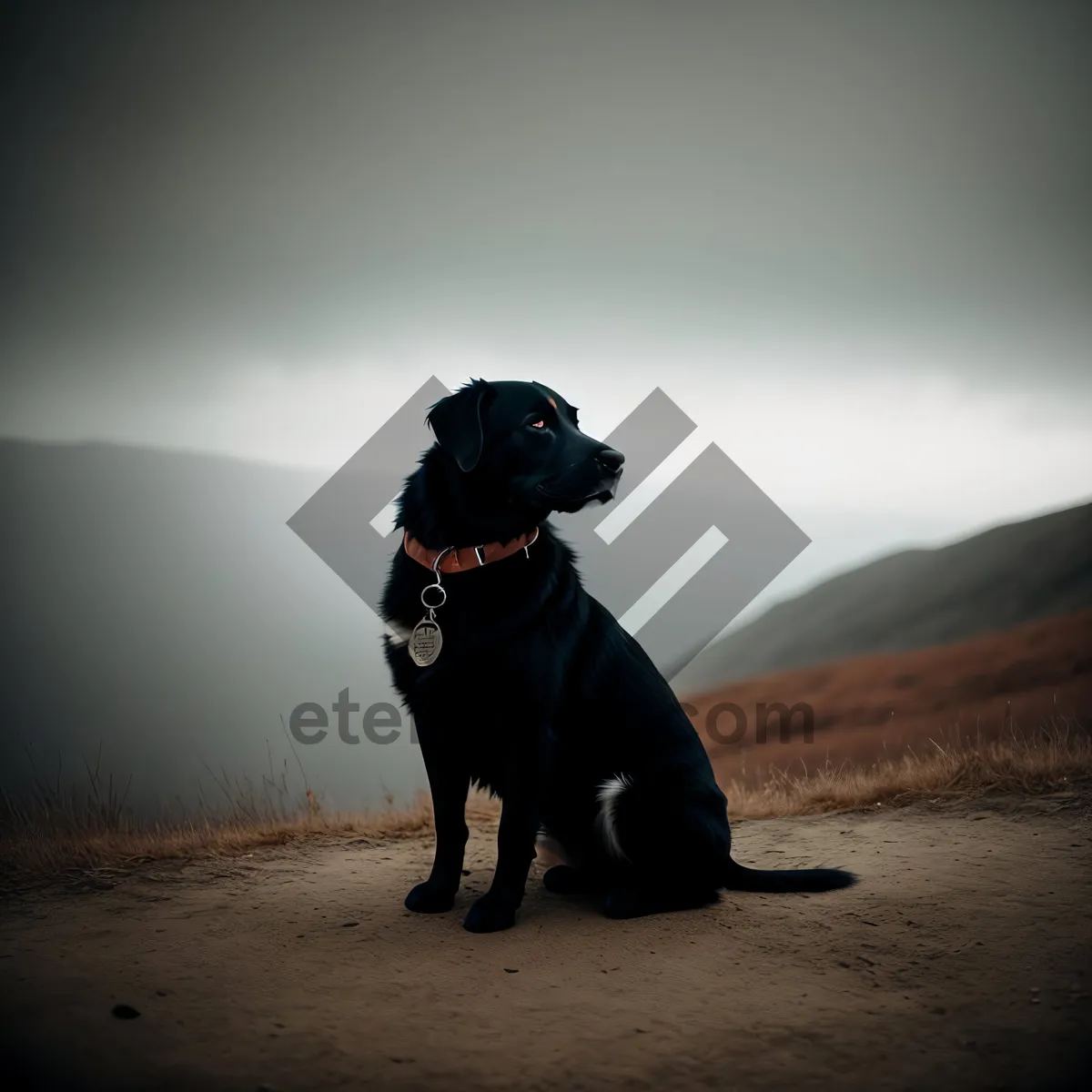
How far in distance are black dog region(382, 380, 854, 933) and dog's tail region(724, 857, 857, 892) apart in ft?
0.40

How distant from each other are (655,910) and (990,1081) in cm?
132

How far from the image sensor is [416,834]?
5.01 metres

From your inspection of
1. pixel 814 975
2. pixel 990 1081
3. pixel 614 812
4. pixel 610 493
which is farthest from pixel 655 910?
pixel 610 493

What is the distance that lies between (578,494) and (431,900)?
165 cm

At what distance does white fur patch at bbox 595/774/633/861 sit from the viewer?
10.7ft

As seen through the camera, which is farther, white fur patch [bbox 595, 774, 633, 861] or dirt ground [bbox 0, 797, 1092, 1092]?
white fur patch [bbox 595, 774, 633, 861]

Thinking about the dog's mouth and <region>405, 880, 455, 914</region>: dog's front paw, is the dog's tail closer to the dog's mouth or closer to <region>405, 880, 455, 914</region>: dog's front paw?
<region>405, 880, 455, 914</region>: dog's front paw

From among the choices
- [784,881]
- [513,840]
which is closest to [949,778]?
[784,881]

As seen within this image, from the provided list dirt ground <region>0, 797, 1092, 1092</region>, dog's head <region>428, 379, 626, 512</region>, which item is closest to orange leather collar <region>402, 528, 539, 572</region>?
dog's head <region>428, 379, 626, 512</region>

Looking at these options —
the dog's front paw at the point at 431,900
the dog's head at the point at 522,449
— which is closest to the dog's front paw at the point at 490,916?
the dog's front paw at the point at 431,900

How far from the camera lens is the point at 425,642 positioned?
10.3ft

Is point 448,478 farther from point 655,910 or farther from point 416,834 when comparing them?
point 416,834

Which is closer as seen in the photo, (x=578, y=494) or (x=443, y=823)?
(x=578, y=494)

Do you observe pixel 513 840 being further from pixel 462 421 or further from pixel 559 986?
pixel 462 421
